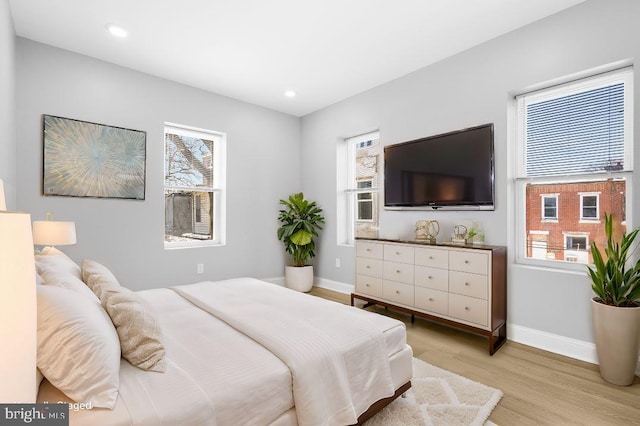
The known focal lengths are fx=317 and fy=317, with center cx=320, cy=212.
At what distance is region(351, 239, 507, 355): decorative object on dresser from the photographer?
108 inches

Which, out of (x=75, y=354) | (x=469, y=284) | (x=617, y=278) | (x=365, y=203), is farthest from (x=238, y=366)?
(x=365, y=203)

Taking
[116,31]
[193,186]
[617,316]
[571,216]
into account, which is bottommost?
[617,316]

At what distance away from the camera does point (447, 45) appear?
319 cm

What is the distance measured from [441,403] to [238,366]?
4.46 ft

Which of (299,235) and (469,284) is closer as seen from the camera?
(469,284)

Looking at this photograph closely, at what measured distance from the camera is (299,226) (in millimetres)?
4824

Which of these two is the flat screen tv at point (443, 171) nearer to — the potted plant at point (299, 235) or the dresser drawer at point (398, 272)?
the dresser drawer at point (398, 272)

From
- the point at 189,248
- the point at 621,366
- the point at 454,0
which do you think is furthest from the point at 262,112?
the point at 621,366

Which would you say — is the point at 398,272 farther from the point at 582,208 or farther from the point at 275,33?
the point at 275,33

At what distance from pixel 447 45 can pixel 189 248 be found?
3.80 m

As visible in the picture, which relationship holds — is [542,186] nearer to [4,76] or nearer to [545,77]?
[545,77]

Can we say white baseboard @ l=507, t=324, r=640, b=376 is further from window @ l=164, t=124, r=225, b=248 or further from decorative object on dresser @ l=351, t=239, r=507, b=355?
window @ l=164, t=124, r=225, b=248

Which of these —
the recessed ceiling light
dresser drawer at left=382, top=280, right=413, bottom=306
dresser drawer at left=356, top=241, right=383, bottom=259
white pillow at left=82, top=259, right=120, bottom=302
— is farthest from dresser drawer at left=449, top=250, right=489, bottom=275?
the recessed ceiling light

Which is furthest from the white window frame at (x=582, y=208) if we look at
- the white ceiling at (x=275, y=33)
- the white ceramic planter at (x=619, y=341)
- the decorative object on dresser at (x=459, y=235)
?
the white ceiling at (x=275, y=33)
